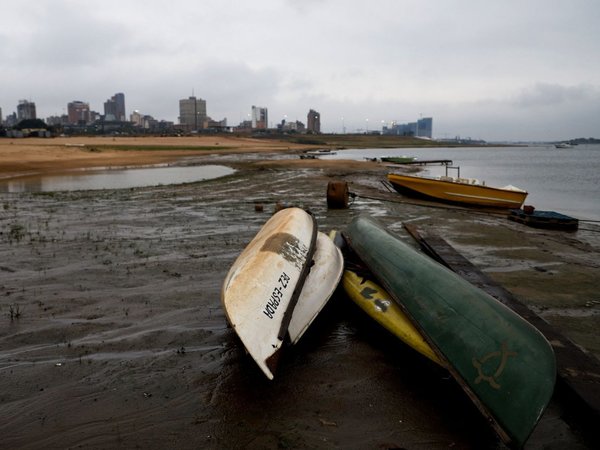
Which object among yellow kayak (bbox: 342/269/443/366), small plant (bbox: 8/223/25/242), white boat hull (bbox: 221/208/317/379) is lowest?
small plant (bbox: 8/223/25/242)

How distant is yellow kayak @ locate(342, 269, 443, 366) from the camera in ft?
16.1

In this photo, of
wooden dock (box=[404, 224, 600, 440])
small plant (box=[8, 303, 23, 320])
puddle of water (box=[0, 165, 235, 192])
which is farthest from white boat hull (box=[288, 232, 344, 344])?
puddle of water (box=[0, 165, 235, 192])

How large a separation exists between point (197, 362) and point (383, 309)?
240 centimetres

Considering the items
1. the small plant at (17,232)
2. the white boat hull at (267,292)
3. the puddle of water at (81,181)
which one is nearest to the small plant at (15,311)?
the white boat hull at (267,292)

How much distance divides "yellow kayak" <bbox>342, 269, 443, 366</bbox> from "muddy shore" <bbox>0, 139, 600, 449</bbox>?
236 millimetres

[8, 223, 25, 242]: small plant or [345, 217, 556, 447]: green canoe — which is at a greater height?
[345, 217, 556, 447]: green canoe


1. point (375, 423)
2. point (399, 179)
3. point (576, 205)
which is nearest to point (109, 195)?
point (399, 179)

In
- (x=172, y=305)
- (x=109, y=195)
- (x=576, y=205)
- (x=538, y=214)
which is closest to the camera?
(x=172, y=305)

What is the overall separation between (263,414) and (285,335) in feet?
2.75

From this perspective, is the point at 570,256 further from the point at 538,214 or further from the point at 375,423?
the point at 375,423

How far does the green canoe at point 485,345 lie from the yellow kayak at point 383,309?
14cm

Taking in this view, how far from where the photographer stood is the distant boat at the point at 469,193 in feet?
59.4

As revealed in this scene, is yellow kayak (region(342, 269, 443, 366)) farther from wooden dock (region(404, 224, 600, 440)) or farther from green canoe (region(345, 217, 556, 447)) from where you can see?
wooden dock (region(404, 224, 600, 440))

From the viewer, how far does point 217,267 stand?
864cm
